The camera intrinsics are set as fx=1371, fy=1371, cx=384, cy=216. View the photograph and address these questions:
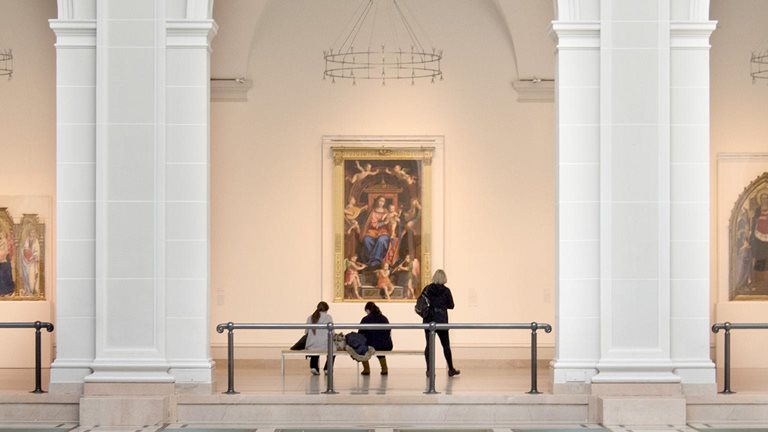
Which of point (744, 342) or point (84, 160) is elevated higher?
point (84, 160)

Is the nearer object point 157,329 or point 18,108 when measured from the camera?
point 157,329

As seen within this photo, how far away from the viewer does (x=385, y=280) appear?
22344 millimetres

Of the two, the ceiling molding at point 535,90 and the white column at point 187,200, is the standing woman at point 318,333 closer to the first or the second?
the white column at point 187,200

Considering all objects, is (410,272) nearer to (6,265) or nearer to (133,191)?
(6,265)

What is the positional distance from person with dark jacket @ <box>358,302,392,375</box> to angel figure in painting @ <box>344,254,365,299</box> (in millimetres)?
2587

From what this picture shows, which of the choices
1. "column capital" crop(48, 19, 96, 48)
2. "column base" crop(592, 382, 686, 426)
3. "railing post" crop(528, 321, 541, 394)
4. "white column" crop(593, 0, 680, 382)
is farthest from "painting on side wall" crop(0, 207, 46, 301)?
"column base" crop(592, 382, 686, 426)

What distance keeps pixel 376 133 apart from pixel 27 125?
18.2 ft

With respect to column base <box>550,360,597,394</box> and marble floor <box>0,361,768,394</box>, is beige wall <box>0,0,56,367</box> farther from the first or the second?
column base <box>550,360,597,394</box>

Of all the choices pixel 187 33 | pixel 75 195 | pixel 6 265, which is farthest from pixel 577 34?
pixel 6 265

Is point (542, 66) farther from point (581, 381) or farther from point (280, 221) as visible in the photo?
point (581, 381)

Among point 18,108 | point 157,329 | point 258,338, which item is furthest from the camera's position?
point 258,338

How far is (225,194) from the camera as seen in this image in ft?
73.8

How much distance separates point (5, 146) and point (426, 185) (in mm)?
6640

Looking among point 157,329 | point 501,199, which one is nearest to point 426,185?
point 501,199
